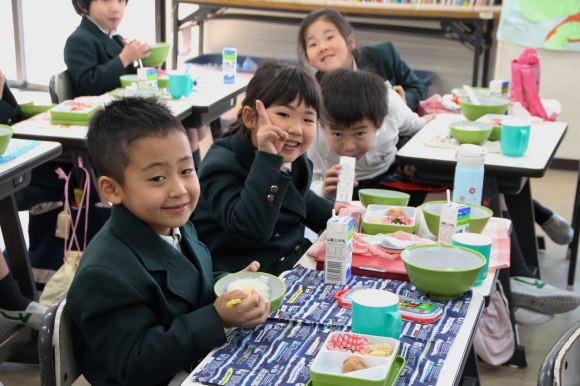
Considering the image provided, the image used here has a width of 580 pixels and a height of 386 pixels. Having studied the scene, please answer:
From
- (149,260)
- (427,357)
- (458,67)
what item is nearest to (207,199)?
(149,260)

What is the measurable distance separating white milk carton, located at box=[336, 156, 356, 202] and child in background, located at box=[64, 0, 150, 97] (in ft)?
6.18

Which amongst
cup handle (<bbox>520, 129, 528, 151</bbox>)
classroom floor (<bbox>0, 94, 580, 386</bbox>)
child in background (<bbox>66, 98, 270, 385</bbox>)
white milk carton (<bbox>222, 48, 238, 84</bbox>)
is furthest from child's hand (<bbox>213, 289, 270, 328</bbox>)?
white milk carton (<bbox>222, 48, 238, 84</bbox>)

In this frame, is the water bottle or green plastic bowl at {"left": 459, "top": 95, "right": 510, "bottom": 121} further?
green plastic bowl at {"left": 459, "top": 95, "right": 510, "bottom": 121}

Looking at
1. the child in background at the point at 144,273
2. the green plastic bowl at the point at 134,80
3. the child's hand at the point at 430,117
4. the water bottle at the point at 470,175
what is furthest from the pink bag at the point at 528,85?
the child in background at the point at 144,273

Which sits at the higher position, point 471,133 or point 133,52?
point 133,52

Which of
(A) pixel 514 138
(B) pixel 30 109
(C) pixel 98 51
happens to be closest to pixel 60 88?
(B) pixel 30 109

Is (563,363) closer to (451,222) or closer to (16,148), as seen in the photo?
(451,222)

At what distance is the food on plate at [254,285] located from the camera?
4.90ft

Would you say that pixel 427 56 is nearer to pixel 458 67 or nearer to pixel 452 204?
pixel 458 67

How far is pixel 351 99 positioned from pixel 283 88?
20.9 inches

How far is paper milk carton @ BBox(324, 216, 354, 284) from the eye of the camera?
1.63m

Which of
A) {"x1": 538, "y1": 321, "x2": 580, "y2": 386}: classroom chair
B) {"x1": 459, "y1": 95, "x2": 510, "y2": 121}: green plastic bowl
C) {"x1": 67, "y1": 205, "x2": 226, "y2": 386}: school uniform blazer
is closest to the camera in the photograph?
{"x1": 538, "y1": 321, "x2": 580, "y2": 386}: classroom chair

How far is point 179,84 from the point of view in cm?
353

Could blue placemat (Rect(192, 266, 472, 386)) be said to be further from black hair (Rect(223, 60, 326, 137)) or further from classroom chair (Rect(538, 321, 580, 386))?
black hair (Rect(223, 60, 326, 137))
